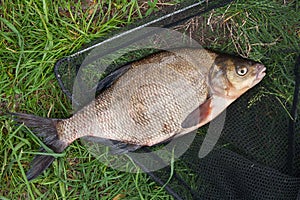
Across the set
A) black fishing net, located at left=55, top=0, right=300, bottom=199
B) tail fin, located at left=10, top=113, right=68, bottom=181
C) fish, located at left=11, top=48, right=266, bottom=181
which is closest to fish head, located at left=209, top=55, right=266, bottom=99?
fish, located at left=11, top=48, right=266, bottom=181

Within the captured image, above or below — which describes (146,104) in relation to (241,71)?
below

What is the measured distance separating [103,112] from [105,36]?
0.49 meters

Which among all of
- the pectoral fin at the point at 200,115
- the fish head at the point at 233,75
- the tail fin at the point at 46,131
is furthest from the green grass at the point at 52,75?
the pectoral fin at the point at 200,115

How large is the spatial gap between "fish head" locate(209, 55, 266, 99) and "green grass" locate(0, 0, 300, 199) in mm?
215

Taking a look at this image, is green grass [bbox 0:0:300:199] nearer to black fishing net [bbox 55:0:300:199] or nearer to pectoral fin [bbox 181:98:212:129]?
black fishing net [bbox 55:0:300:199]

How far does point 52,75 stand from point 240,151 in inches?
48.4

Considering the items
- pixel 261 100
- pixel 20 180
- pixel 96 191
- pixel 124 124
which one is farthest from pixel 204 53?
pixel 20 180

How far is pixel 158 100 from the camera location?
2.49 m

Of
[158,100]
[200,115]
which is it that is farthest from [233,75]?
[158,100]

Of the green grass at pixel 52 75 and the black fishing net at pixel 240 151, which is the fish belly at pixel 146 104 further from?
the green grass at pixel 52 75

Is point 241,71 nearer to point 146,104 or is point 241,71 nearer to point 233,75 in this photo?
point 233,75

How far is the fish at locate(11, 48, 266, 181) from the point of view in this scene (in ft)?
8.11

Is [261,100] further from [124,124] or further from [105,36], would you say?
[105,36]

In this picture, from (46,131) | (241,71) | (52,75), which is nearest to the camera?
(241,71)
